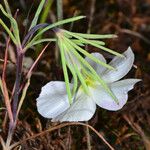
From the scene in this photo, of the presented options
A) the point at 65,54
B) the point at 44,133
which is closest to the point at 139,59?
the point at 44,133

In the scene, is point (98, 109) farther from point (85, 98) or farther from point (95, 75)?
point (95, 75)

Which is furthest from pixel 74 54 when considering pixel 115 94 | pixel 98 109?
pixel 98 109

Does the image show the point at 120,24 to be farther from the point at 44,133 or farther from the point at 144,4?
the point at 44,133

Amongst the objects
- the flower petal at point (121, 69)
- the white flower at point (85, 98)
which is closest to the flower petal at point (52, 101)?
the white flower at point (85, 98)

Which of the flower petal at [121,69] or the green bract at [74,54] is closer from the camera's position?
the green bract at [74,54]

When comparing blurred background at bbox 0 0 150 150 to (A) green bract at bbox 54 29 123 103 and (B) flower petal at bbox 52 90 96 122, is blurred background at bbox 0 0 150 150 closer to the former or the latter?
(B) flower petal at bbox 52 90 96 122

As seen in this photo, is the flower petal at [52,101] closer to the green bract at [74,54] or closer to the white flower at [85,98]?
the white flower at [85,98]
